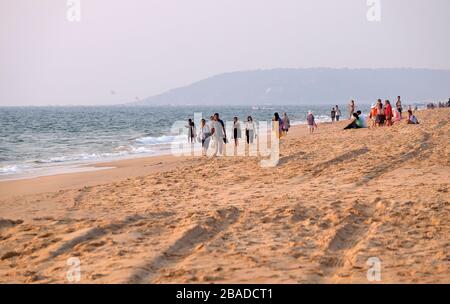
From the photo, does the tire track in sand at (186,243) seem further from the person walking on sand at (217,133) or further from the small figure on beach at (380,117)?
the small figure on beach at (380,117)

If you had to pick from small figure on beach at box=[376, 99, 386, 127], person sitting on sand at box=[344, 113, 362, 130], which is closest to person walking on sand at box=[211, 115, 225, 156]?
person sitting on sand at box=[344, 113, 362, 130]

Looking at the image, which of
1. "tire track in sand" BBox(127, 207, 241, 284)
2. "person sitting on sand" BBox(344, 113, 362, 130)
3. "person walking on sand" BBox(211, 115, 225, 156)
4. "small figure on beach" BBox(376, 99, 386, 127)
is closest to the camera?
"tire track in sand" BBox(127, 207, 241, 284)

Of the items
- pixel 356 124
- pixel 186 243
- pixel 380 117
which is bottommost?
pixel 186 243

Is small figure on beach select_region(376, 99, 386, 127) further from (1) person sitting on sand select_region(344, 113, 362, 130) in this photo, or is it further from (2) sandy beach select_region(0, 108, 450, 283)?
(2) sandy beach select_region(0, 108, 450, 283)

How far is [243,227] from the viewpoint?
6.98 m

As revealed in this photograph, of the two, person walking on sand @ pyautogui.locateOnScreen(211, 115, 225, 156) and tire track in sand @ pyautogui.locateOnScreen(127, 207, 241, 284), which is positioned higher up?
person walking on sand @ pyautogui.locateOnScreen(211, 115, 225, 156)

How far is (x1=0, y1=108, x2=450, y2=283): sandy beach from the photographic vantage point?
17.5 ft

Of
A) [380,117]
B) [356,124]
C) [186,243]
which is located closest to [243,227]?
[186,243]

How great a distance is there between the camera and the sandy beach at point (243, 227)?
5.34 m

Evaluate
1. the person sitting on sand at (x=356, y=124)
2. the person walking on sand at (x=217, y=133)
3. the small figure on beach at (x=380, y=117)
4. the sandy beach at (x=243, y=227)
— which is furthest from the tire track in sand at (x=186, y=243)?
the person sitting on sand at (x=356, y=124)

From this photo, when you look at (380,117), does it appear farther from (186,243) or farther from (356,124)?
(186,243)

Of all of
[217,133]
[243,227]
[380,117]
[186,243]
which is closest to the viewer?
[186,243]
